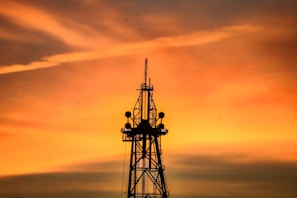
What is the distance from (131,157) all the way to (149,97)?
7.90 meters

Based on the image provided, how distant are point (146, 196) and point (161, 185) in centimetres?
264

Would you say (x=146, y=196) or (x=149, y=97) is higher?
(x=149, y=97)

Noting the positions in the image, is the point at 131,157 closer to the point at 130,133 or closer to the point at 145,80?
the point at 130,133

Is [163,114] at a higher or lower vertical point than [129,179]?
higher

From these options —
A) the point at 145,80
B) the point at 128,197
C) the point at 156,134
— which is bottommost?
the point at 128,197

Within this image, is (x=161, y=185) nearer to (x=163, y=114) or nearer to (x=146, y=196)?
(x=146, y=196)

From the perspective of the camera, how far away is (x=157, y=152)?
9488cm

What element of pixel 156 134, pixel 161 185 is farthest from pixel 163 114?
pixel 161 185

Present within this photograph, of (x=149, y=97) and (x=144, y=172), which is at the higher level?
(x=149, y=97)

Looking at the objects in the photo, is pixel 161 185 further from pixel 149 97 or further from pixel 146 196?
pixel 149 97

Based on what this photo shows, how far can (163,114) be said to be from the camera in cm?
9544

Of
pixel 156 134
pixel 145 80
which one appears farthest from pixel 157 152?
pixel 145 80

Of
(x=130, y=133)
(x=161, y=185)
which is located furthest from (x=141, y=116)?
(x=161, y=185)

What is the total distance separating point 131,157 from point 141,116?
17.2 feet
